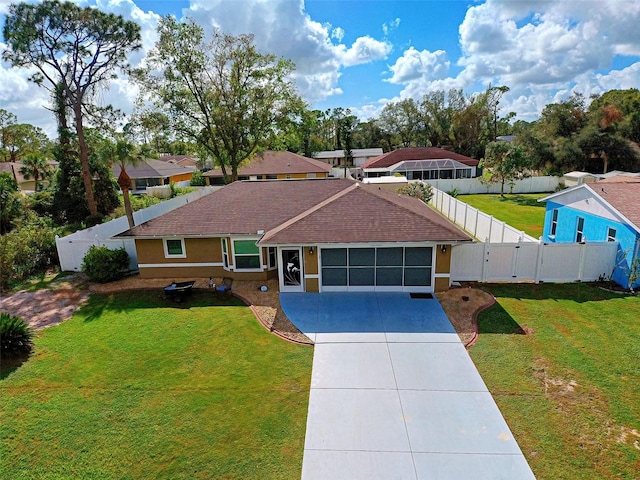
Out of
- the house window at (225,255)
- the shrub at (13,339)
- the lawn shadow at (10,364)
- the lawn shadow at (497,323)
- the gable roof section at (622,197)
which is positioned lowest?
the lawn shadow at (497,323)

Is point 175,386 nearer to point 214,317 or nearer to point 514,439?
point 214,317

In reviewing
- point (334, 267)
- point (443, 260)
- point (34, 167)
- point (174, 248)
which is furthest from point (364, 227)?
point (34, 167)

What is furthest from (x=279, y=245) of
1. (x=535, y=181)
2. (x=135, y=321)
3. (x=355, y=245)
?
(x=535, y=181)

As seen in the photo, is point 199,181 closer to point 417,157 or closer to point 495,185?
point 417,157

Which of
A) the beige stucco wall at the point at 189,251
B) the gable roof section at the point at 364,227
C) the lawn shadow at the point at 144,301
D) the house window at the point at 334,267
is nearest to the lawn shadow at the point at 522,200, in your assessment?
the gable roof section at the point at 364,227

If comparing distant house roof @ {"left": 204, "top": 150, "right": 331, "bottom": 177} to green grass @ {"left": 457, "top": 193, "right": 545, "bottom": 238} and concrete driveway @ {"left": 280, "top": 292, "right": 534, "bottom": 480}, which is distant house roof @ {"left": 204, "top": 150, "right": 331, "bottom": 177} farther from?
concrete driveway @ {"left": 280, "top": 292, "right": 534, "bottom": 480}

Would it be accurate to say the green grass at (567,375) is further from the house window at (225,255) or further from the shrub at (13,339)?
the shrub at (13,339)
